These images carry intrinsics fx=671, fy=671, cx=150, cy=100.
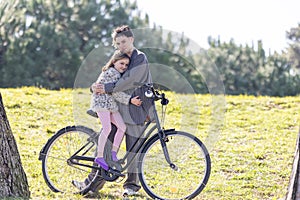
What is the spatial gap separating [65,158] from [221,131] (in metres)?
4.44

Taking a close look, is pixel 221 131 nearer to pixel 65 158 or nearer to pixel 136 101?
pixel 65 158

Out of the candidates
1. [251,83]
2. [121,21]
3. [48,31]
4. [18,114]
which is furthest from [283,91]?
[18,114]

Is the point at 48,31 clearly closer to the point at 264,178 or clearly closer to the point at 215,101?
the point at 215,101

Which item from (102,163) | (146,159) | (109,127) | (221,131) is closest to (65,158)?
(102,163)

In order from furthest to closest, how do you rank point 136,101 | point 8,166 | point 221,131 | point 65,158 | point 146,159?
point 221,131 → point 65,158 → point 146,159 → point 136,101 → point 8,166

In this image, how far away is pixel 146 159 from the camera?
648 cm

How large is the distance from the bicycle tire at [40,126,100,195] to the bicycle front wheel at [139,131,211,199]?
1.79 feet

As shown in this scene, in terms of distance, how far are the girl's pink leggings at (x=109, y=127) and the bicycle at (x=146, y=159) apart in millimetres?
139

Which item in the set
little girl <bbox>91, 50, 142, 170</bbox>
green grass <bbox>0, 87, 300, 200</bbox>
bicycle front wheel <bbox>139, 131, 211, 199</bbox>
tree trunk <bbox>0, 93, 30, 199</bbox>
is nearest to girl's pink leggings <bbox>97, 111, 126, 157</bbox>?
little girl <bbox>91, 50, 142, 170</bbox>

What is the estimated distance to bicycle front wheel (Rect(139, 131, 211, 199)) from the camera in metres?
6.36

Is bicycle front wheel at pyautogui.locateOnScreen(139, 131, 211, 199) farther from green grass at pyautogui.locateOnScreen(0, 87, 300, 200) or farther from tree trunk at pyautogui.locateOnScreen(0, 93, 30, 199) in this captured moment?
tree trunk at pyautogui.locateOnScreen(0, 93, 30, 199)

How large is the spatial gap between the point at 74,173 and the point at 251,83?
28.8 metres

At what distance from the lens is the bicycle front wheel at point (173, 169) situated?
6.36 meters

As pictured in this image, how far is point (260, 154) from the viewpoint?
30.6ft
